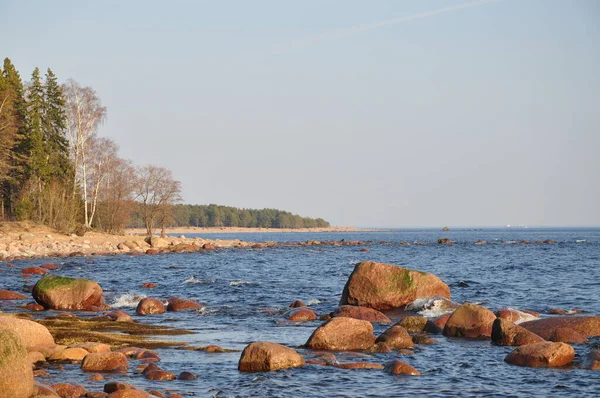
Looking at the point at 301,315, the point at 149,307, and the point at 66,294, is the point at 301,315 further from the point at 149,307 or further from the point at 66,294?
the point at 66,294

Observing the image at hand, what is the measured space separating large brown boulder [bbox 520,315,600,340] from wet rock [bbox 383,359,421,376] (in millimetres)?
5561

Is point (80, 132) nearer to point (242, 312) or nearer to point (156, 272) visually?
point (156, 272)

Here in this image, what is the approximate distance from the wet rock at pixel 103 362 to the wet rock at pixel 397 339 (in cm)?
627

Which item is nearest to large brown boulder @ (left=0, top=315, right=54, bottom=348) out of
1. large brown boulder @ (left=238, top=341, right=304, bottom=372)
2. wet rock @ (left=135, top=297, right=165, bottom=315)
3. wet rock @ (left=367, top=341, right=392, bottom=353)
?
large brown boulder @ (left=238, top=341, right=304, bottom=372)

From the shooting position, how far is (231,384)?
12398 millimetres

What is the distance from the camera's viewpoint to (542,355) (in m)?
14.2

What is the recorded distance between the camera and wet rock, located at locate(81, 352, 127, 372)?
13266mm

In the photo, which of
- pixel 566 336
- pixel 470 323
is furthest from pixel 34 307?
pixel 566 336

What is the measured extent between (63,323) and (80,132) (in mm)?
46746

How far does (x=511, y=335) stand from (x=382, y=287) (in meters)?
7.44

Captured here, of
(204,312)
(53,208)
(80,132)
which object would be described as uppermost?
(80,132)

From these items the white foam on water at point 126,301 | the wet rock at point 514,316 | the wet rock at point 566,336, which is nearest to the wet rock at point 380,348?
the wet rock at point 566,336

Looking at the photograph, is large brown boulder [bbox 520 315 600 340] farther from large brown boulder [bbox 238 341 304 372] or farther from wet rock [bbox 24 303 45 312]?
wet rock [bbox 24 303 45 312]

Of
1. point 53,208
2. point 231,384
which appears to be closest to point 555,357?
point 231,384
